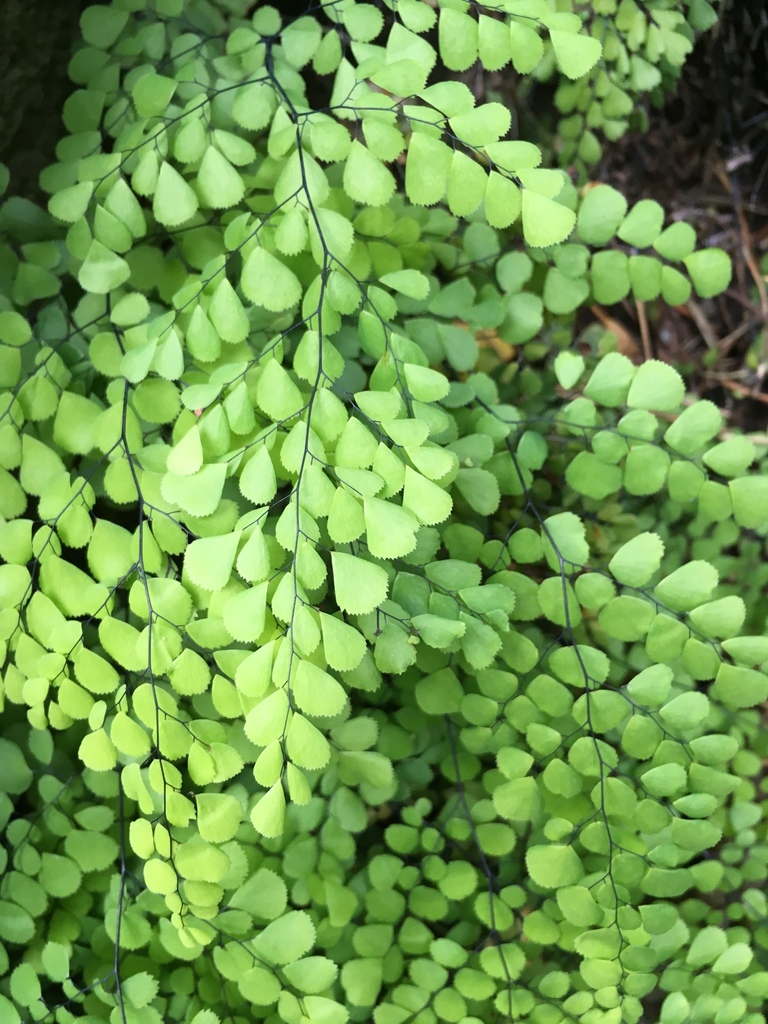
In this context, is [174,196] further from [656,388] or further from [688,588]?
[688,588]

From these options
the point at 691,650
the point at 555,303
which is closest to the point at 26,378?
the point at 555,303

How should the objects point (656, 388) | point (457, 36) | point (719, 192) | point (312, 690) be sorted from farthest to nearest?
point (719, 192) → point (656, 388) → point (457, 36) → point (312, 690)

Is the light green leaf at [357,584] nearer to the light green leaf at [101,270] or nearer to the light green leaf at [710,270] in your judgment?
the light green leaf at [101,270]

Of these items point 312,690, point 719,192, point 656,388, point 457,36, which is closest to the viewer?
point 312,690

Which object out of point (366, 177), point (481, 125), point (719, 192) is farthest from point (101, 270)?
point (719, 192)

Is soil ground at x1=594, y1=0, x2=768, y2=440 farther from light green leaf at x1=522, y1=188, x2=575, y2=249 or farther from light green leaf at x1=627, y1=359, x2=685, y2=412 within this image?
light green leaf at x1=522, y1=188, x2=575, y2=249

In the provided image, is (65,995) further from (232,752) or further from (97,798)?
(232,752)

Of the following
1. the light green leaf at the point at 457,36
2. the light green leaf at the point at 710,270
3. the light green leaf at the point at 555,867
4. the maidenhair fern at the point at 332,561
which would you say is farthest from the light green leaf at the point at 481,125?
the light green leaf at the point at 555,867

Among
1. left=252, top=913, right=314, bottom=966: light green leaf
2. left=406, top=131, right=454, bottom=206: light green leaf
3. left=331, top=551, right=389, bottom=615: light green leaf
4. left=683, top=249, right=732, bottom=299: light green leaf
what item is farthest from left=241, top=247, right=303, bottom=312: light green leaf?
left=252, top=913, right=314, bottom=966: light green leaf
